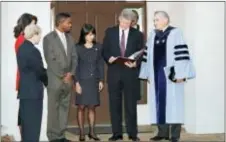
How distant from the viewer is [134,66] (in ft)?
22.8

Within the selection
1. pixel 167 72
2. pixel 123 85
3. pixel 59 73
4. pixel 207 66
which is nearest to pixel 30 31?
pixel 59 73

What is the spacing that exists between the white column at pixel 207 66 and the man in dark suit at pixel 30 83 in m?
3.01

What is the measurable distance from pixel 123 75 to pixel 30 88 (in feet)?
4.25

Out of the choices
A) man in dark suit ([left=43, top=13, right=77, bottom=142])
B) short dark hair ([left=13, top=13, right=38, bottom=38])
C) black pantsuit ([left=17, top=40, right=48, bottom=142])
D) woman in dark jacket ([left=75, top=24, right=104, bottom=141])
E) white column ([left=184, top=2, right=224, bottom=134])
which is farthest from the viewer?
white column ([left=184, top=2, right=224, bottom=134])

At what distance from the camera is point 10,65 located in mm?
7656

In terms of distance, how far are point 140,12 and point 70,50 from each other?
8.80 ft

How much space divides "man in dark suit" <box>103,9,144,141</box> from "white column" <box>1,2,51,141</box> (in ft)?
3.74

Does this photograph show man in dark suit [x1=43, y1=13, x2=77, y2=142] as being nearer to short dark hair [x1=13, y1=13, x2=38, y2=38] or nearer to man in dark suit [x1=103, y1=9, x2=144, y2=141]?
short dark hair [x1=13, y1=13, x2=38, y2=38]

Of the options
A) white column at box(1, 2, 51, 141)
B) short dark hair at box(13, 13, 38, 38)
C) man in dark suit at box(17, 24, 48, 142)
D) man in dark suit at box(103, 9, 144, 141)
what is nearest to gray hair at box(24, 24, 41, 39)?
man in dark suit at box(17, 24, 48, 142)

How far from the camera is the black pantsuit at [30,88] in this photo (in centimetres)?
624

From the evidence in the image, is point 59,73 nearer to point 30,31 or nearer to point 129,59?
point 30,31

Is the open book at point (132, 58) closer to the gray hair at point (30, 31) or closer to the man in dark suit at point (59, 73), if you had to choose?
the man in dark suit at point (59, 73)

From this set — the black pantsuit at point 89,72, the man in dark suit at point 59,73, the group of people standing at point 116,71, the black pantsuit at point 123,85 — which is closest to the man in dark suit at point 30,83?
the group of people standing at point 116,71

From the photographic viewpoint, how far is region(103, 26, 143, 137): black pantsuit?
22.8 ft
